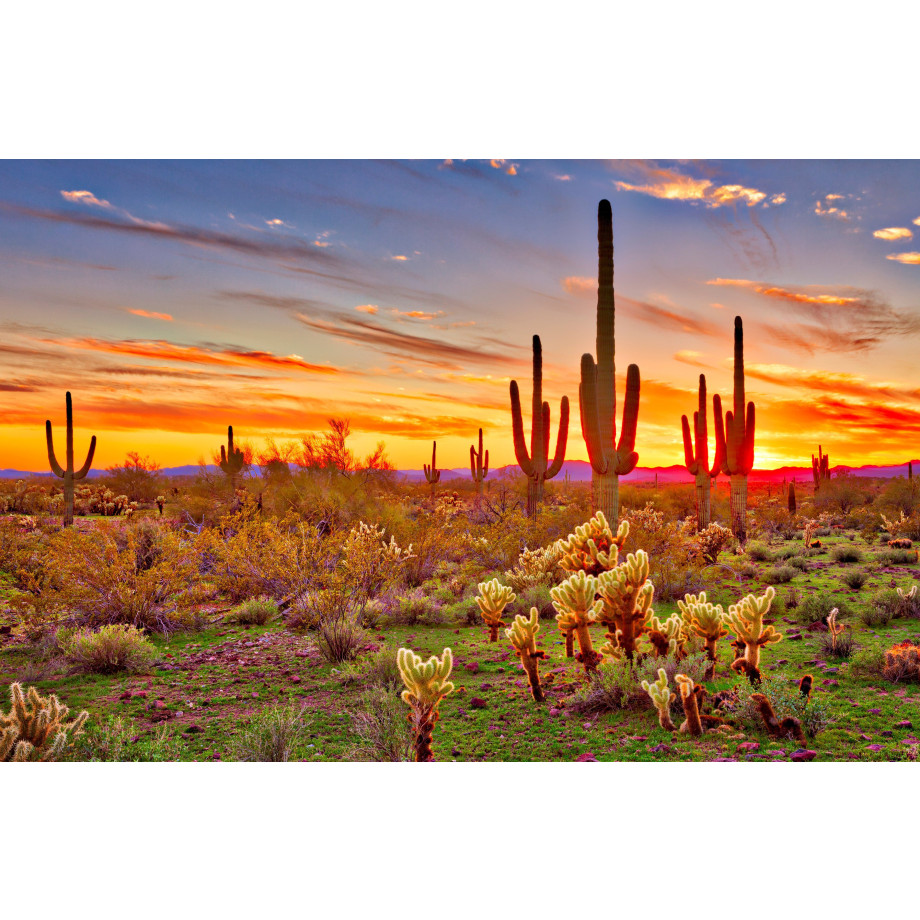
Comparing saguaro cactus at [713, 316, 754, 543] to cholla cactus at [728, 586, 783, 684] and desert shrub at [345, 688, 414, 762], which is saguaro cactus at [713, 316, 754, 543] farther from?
desert shrub at [345, 688, 414, 762]

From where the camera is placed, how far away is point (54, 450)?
16125 mm

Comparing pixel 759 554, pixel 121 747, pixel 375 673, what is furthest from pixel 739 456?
pixel 121 747

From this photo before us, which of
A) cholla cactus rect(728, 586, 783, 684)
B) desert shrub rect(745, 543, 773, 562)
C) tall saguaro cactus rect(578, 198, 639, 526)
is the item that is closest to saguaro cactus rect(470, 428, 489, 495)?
desert shrub rect(745, 543, 773, 562)

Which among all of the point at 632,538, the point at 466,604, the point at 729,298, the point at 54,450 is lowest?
the point at 466,604

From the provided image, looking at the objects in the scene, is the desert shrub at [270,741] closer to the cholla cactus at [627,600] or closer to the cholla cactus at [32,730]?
the cholla cactus at [32,730]

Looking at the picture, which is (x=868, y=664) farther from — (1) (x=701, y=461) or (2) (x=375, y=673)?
(1) (x=701, y=461)

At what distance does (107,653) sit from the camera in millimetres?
6324

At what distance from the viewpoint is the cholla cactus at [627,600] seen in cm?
491

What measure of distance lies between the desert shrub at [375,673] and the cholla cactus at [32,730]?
2403 mm

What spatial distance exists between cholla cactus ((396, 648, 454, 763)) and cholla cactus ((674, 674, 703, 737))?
69.0 inches

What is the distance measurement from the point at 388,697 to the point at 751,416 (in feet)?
47.2
